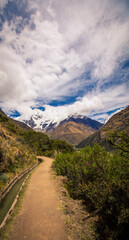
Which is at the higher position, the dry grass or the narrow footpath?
the narrow footpath

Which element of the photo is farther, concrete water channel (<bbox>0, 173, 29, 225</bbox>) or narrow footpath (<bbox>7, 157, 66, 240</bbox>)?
concrete water channel (<bbox>0, 173, 29, 225</bbox>)

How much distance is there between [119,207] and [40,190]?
1072 cm

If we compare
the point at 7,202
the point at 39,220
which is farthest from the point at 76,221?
the point at 7,202

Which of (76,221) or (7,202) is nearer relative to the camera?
(76,221)

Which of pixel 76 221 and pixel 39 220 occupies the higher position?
pixel 39 220

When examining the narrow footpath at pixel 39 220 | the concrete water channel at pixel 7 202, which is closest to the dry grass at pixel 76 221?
the narrow footpath at pixel 39 220

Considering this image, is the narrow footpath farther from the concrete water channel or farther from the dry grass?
the concrete water channel

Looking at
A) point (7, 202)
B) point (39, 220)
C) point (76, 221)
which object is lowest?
point (76, 221)

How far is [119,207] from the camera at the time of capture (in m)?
6.37

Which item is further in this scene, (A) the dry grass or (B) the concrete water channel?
(B) the concrete water channel

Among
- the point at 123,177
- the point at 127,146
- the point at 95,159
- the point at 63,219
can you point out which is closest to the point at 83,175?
the point at 95,159

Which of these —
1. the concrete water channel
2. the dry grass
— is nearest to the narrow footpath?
the dry grass

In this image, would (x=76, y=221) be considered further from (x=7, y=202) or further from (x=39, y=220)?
(x=7, y=202)

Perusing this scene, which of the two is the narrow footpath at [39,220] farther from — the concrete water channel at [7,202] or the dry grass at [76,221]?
the concrete water channel at [7,202]
